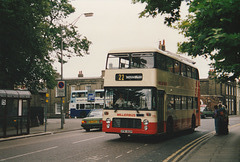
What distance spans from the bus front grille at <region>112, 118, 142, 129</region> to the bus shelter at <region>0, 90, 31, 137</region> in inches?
271

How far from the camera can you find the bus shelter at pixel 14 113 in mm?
16656

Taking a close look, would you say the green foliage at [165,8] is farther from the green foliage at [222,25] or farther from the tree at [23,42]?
the tree at [23,42]

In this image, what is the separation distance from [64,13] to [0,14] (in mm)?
14444

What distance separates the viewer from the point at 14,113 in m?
17.6

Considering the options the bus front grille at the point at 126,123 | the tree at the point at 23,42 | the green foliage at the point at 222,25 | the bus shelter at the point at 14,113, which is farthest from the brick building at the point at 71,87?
the green foliage at the point at 222,25

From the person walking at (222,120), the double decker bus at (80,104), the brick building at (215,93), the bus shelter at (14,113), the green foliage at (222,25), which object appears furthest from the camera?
the brick building at (215,93)

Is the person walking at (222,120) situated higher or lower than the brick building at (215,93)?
lower

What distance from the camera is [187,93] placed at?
18438mm

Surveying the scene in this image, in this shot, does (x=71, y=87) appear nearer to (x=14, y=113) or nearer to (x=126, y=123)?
(x=14, y=113)

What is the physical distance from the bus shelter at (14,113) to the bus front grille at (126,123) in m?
6.87

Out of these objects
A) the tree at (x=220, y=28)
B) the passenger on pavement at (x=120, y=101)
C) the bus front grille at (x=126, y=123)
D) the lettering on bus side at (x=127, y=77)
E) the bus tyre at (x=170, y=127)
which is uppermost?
the tree at (x=220, y=28)

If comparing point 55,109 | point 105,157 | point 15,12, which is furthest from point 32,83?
point 55,109

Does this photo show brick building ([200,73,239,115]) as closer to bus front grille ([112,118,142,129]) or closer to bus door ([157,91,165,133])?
bus door ([157,91,165,133])

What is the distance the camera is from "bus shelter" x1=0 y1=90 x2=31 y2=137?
656 inches
